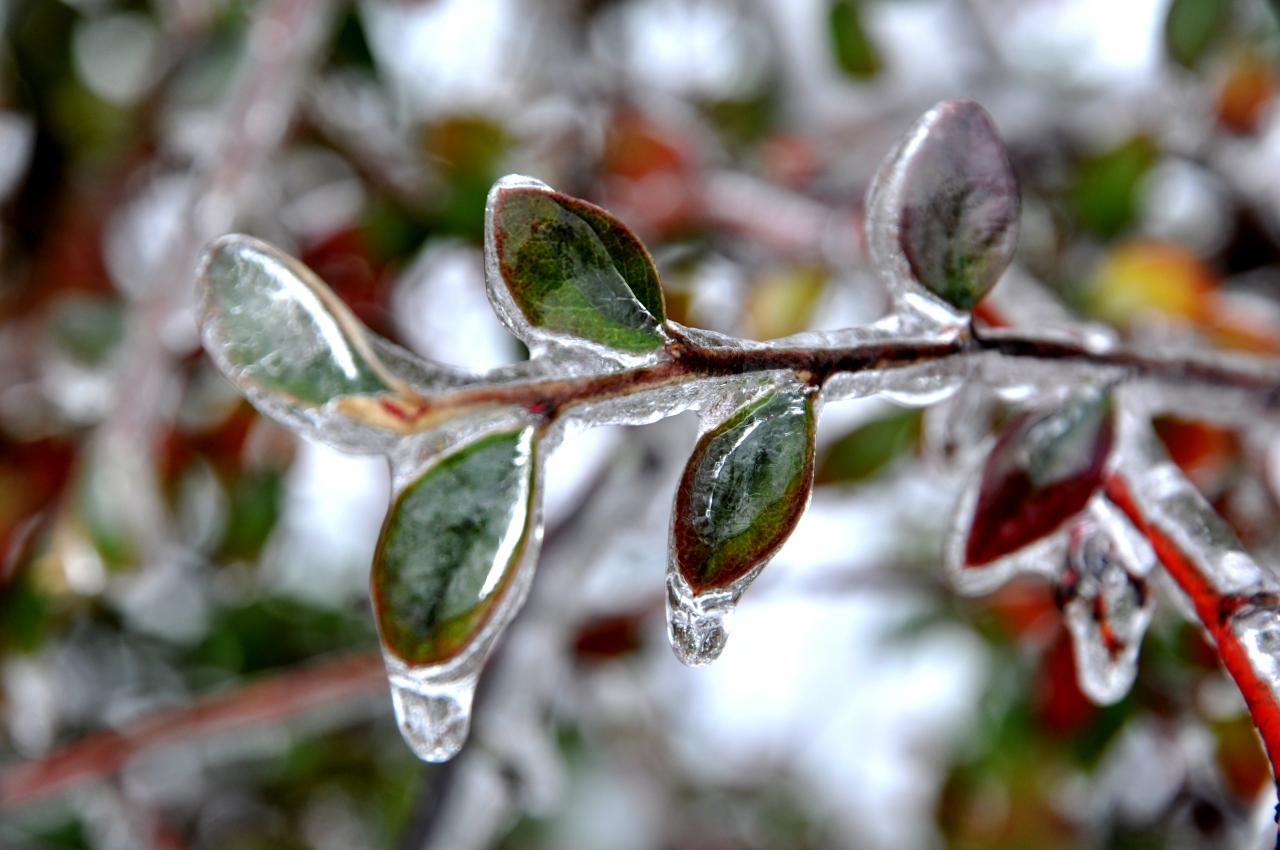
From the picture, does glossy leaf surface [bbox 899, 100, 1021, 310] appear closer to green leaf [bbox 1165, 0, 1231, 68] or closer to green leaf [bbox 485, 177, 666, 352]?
green leaf [bbox 485, 177, 666, 352]

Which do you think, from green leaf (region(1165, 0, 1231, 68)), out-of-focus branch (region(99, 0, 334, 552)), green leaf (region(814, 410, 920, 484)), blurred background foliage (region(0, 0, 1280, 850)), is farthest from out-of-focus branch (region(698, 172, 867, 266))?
out-of-focus branch (region(99, 0, 334, 552))

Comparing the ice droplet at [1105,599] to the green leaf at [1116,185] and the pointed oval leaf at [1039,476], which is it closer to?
the pointed oval leaf at [1039,476]

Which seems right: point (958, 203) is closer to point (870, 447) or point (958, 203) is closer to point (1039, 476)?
point (1039, 476)

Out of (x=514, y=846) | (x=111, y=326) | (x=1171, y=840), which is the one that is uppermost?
(x=111, y=326)

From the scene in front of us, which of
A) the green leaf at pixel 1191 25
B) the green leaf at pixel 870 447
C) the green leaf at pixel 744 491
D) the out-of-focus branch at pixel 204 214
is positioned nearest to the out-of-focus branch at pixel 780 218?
the green leaf at pixel 870 447

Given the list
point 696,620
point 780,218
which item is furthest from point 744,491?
point 780,218

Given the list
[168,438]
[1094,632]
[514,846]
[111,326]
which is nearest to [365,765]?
[514,846]

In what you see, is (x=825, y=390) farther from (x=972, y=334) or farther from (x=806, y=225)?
(x=806, y=225)
